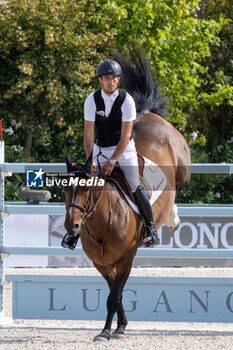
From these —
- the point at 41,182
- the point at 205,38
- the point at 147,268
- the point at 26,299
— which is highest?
the point at 205,38

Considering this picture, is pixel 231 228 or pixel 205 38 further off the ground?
pixel 205 38

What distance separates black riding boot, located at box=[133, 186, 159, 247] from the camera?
6805 mm

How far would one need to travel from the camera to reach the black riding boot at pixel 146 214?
22.3ft

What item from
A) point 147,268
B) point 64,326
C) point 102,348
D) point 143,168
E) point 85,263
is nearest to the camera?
point 102,348

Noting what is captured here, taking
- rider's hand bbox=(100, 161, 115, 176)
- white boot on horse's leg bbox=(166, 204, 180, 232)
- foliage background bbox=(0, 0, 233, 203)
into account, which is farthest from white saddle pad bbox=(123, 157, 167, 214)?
foliage background bbox=(0, 0, 233, 203)

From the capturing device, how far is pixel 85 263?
1041cm

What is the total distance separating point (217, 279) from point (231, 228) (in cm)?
199

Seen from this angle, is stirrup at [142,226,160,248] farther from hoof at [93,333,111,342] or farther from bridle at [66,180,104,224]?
hoof at [93,333,111,342]

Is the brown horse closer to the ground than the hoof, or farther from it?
farther from it

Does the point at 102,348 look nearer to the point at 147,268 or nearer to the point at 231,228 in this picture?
the point at 231,228

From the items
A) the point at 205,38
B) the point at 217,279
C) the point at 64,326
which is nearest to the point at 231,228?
the point at 217,279

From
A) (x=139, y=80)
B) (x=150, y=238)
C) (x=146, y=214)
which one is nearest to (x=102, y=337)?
(x=150, y=238)

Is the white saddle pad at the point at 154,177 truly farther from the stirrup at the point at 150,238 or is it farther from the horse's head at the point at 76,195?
the horse's head at the point at 76,195

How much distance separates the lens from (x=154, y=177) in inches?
290
